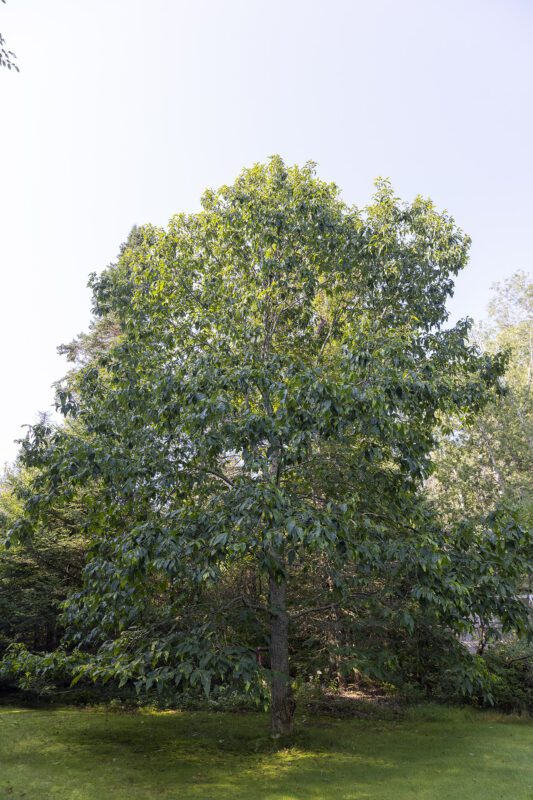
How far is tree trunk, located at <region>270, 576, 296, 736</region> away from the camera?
28.1 feet

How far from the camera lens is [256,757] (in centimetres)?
802

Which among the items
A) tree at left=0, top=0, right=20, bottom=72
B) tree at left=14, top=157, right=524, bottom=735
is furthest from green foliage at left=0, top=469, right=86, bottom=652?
tree at left=0, top=0, right=20, bottom=72

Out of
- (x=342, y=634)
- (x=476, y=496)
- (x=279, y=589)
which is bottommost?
(x=342, y=634)

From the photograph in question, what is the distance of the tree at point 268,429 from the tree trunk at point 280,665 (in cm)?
4

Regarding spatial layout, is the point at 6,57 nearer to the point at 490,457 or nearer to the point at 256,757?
the point at 256,757

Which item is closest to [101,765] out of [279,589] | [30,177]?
[279,589]

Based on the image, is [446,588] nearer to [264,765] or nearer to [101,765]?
[264,765]

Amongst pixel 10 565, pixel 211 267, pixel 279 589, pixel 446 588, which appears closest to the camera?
pixel 446 588

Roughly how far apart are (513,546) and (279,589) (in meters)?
3.91

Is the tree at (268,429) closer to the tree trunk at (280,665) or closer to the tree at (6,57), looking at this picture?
the tree trunk at (280,665)

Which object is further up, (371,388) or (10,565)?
(371,388)

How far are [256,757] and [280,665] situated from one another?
135 centimetres

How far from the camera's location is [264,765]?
7582 mm

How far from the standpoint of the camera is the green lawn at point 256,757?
6.54 meters
